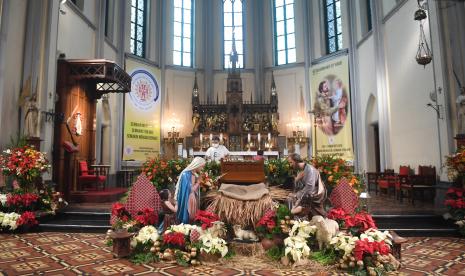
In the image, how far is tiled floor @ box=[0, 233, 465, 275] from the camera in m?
3.90

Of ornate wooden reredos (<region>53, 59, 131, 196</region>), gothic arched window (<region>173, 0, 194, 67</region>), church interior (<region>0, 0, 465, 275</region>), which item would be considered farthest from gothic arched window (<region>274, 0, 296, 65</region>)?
ornate wooden reredos (<region>53, 59, 131, 196</region>)

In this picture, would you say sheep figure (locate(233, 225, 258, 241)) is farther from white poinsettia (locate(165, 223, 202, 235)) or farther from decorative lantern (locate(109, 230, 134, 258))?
decorative lantern (locate(109, 230, 134, 258))

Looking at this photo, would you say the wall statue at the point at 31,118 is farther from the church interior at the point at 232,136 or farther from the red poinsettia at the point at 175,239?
the red poinsettia at the point at 175,239

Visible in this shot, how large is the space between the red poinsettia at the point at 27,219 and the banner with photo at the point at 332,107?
34.9 ft

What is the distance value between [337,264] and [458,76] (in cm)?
583

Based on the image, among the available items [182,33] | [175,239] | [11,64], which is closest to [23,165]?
[11,64]

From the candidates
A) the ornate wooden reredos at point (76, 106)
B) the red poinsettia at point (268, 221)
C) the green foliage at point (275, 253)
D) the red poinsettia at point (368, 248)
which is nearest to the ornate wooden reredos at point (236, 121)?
the ornate wooden reredos at point (76, 106)

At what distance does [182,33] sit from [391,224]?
13577 millimetres

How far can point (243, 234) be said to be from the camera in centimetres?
504

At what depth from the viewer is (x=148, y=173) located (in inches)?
249

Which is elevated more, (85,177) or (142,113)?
(142,113)

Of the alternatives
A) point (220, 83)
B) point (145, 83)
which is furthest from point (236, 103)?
point (145, 83)

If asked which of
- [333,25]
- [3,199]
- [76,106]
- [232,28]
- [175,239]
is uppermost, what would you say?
[232,28]

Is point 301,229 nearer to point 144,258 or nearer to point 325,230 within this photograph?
point 325,230
